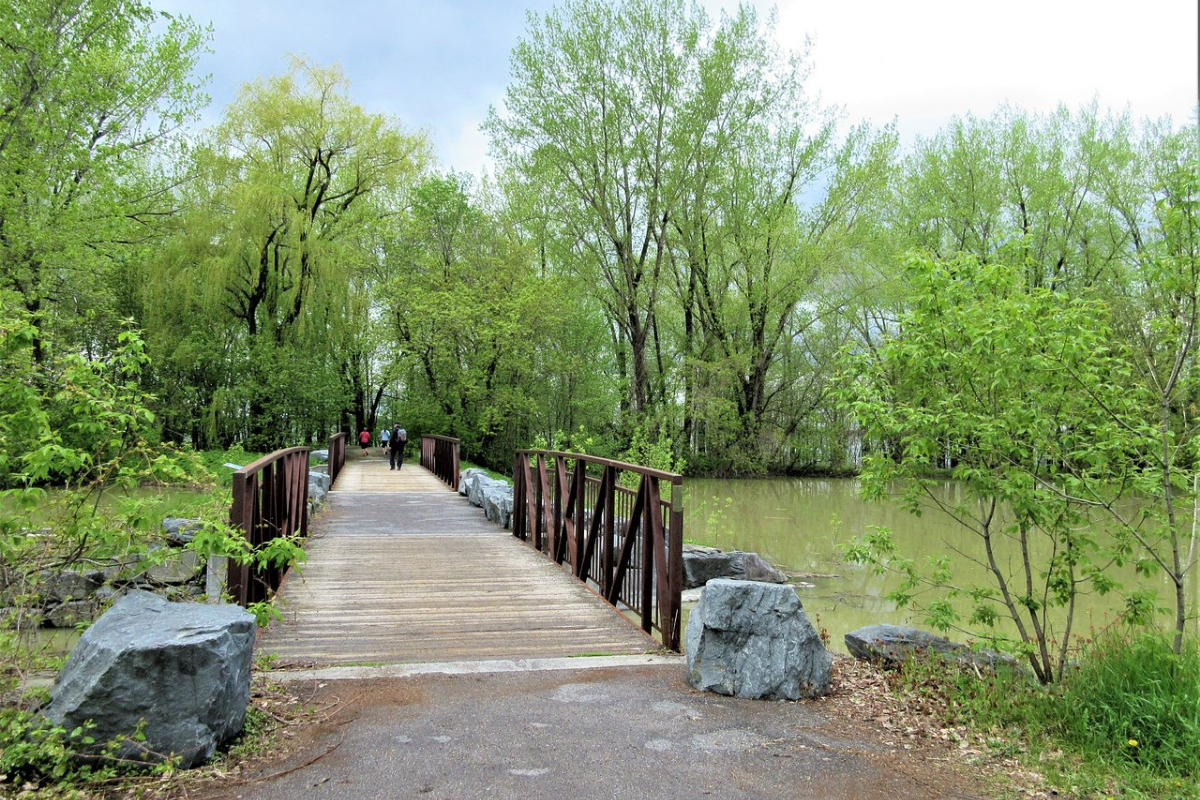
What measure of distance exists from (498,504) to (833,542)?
707 cm

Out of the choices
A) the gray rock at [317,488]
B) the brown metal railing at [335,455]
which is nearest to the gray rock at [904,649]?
the gray rock at [317,488]

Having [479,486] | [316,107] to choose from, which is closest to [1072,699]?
[479,486]

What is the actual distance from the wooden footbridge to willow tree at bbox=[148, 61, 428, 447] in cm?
1634

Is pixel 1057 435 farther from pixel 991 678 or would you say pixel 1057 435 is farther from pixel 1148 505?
pixel 991 678

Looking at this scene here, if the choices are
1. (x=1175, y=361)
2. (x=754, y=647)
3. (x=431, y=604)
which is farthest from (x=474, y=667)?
(x=1175, y=361)

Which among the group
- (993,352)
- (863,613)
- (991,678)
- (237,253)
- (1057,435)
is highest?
(237,253)

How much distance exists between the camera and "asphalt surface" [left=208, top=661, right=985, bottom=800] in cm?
300

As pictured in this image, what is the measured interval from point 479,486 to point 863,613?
6.06 metres

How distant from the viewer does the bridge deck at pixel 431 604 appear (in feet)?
16.2

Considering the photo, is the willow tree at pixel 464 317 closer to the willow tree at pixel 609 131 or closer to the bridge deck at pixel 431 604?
the willow tree at pixel 609 131

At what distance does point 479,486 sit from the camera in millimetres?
12688

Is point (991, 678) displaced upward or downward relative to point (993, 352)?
downward

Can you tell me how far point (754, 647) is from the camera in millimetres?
4156

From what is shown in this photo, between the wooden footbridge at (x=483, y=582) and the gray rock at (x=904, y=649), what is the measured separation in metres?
1.27
